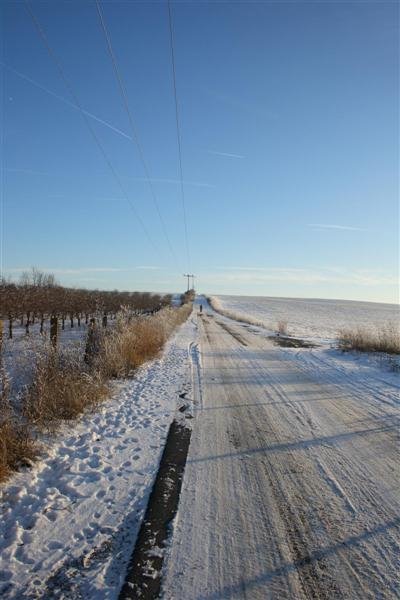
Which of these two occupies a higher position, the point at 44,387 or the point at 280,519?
the point at 44,387

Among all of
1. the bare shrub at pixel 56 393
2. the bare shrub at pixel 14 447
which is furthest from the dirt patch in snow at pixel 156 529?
the bare shrub at pixel 56 393

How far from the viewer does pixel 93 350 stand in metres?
9.94

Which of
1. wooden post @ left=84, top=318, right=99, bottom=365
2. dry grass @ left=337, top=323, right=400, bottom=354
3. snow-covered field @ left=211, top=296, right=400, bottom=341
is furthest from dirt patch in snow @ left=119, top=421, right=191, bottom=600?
snow-covered field @ left=211, top=296, right=400, bottom=341

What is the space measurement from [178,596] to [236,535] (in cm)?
81

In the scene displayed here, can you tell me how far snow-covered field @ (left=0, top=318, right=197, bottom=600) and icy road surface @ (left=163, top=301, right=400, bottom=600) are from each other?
478mm

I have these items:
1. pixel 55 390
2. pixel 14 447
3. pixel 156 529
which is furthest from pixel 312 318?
pixel 156 529

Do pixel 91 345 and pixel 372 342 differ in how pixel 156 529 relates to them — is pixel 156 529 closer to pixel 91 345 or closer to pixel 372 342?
pixel 91 345

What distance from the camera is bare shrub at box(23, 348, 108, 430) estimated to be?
570 cm

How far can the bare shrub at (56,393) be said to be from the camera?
18.7ft

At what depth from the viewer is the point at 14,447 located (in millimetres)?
4496

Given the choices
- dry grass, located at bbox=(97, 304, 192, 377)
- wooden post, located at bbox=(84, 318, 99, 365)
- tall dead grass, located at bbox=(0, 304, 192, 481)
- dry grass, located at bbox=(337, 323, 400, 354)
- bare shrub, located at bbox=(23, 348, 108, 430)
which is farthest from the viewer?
dry grass, located at bbox=(337, 323, 400, 354)

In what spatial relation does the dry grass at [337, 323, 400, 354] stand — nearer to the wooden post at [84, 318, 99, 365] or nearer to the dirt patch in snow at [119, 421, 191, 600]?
the wooden post at [84, 318, 99, 365]

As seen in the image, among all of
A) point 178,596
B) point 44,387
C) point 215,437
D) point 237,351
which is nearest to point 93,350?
point 44,387

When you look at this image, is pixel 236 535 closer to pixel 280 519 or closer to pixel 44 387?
pixel 280 519
